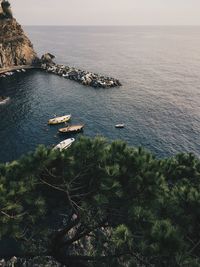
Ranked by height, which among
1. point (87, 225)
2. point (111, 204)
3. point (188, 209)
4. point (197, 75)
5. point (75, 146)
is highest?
point (75, 146)

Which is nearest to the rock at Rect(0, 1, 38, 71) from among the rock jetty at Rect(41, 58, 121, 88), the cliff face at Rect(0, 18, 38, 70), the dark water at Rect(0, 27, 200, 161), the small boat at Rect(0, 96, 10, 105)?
the cliff face at Rect(0, 18, 38, 70)

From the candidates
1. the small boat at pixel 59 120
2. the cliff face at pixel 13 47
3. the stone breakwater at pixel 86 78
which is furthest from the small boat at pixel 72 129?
the cliff face at pixel 13 47

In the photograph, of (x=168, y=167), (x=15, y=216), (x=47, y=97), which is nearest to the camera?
(x=15, y=216)

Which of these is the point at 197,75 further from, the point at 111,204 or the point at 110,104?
the point at 111,204

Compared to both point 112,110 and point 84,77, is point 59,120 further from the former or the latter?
point 84,77

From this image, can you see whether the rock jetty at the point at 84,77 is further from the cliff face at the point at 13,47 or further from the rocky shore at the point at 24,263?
the rocky shore at the point at 24,263

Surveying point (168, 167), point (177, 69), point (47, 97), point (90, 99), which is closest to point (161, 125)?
point (90, 99)

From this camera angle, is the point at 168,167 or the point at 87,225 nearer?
the point at 87,225
